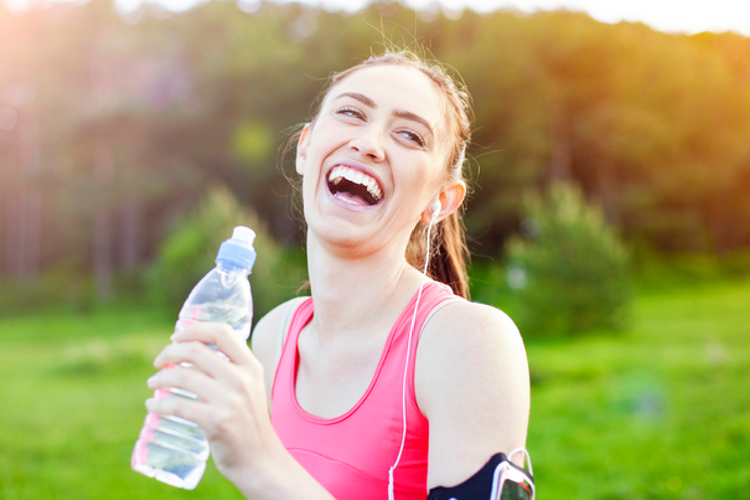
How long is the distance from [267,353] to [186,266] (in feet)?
75.6

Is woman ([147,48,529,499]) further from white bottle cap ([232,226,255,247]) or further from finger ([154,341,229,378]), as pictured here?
white bottle cap ([232,226,255,247])

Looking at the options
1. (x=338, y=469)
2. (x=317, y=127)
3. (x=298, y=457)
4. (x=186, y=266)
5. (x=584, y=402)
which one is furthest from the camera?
(x=186, y=266)

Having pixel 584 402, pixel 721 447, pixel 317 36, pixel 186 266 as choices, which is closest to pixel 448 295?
pixel 721 447

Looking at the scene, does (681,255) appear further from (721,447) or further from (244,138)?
(721,447)

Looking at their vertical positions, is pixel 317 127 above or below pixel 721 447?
below

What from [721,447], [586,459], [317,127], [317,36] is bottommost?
[317,127]

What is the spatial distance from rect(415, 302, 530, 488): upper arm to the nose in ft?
1.94

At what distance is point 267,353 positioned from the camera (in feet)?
8.13

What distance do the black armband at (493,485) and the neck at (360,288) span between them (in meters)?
0.69

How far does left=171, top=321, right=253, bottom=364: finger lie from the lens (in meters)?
1.21

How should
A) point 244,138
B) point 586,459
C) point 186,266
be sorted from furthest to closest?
point 244,138
point 186,266
point 586,459

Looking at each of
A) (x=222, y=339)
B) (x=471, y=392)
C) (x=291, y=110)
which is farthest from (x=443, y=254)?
(x=291, y=110)

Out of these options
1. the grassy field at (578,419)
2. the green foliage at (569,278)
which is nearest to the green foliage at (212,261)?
the grassy field at (578,419)

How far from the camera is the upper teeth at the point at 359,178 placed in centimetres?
194
